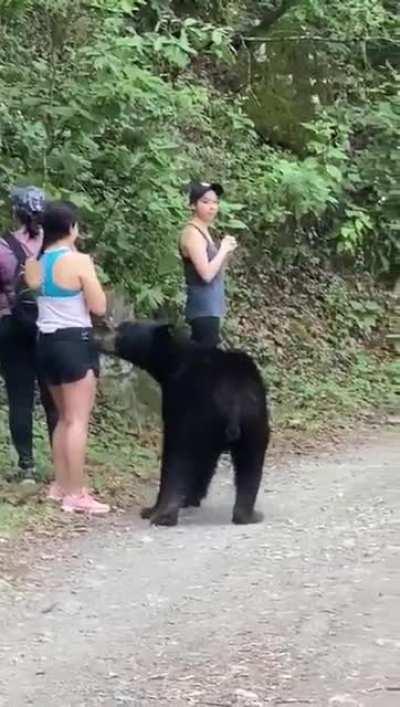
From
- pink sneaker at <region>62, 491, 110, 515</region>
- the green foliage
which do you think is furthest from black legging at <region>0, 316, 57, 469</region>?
the green foliage

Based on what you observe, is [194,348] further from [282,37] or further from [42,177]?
[282,37]

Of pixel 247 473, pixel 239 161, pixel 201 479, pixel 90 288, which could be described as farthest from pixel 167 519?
pixel 239 161

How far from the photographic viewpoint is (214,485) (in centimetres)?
959

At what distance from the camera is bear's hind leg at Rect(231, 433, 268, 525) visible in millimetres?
8258

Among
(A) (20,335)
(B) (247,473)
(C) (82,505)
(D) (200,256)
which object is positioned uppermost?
(D) (200,256)

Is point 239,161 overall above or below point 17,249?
above

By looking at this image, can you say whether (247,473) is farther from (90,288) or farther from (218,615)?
(218,615)

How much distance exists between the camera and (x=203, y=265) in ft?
30.1

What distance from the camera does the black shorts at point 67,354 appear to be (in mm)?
8234

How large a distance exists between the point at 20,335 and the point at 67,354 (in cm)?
71

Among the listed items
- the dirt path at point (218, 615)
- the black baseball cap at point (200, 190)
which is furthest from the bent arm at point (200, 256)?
the dirt path at point (218, 615)

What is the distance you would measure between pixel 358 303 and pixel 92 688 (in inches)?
438

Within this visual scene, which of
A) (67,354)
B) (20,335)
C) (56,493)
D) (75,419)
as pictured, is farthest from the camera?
(20,335)

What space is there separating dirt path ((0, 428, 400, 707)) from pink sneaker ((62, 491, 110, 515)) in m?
0.31
